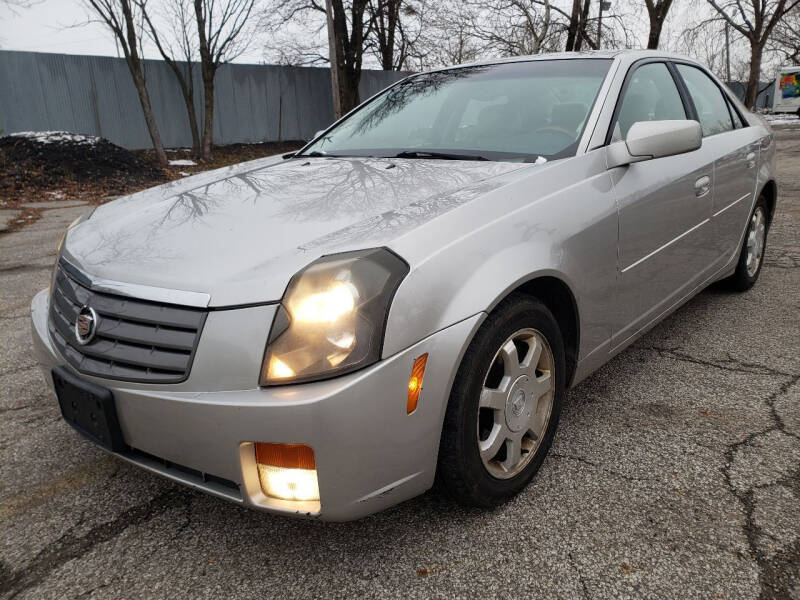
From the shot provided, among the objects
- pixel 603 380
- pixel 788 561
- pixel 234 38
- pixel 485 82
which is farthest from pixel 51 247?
pixel 234 38

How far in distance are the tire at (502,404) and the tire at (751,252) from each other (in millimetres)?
2382

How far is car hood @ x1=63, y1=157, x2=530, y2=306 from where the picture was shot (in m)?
1.64

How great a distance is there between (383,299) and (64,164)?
11.8 meters

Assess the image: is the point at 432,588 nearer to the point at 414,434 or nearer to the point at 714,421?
the point at 414,434

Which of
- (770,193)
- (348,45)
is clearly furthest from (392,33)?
(770,193)

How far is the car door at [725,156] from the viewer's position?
323 cm

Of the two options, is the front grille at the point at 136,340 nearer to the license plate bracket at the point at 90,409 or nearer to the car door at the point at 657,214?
the license plate bracket at the point at 90,409

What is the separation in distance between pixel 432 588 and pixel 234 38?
683 inches

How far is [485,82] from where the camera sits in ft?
9.64

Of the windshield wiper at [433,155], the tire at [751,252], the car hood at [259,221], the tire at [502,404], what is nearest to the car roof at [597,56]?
the windshield wiper at [433,155]

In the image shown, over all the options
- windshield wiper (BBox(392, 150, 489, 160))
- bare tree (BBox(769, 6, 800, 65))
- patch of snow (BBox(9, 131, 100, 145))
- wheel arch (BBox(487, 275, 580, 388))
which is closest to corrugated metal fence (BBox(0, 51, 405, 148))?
patch of snow (BBox(9, 131, 100, 145))

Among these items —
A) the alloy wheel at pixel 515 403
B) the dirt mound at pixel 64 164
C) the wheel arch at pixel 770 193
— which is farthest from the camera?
the dirt mound at pixel 64 164

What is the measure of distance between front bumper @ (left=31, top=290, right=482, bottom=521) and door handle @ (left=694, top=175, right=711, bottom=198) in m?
1.79

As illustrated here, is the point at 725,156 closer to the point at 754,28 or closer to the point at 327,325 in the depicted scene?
the point at 327,325
